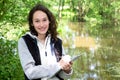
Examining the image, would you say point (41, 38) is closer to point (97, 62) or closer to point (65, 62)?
point (65, 62)

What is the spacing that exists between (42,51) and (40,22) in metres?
0.22

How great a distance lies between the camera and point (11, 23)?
19.6 ft

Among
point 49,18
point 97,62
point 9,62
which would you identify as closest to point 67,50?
point 97,62

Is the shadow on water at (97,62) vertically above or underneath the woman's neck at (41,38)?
underneath

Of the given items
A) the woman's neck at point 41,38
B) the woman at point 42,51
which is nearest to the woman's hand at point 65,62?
the woman at point 42,51

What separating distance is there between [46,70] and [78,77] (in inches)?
356

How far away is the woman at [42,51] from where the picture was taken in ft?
7.54

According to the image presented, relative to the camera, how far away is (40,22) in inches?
95.0

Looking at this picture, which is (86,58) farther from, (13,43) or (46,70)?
(46,70)

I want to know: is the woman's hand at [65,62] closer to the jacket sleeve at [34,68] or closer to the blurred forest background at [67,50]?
the jacket sleeve at [34,68]

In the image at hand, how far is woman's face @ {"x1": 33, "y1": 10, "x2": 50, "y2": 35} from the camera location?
2.41 m

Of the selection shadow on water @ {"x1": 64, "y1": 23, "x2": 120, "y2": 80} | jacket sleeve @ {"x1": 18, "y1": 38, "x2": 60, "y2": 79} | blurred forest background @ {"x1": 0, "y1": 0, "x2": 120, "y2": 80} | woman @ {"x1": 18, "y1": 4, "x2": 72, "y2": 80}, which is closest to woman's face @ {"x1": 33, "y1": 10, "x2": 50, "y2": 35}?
woman @ {"x1": 18, "y1": 4, "x2": 72, "y2": 80}

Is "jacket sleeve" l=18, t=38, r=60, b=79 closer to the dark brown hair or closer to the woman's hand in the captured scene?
the woman's hand

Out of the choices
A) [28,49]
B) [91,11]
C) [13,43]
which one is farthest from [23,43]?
[91,11]
